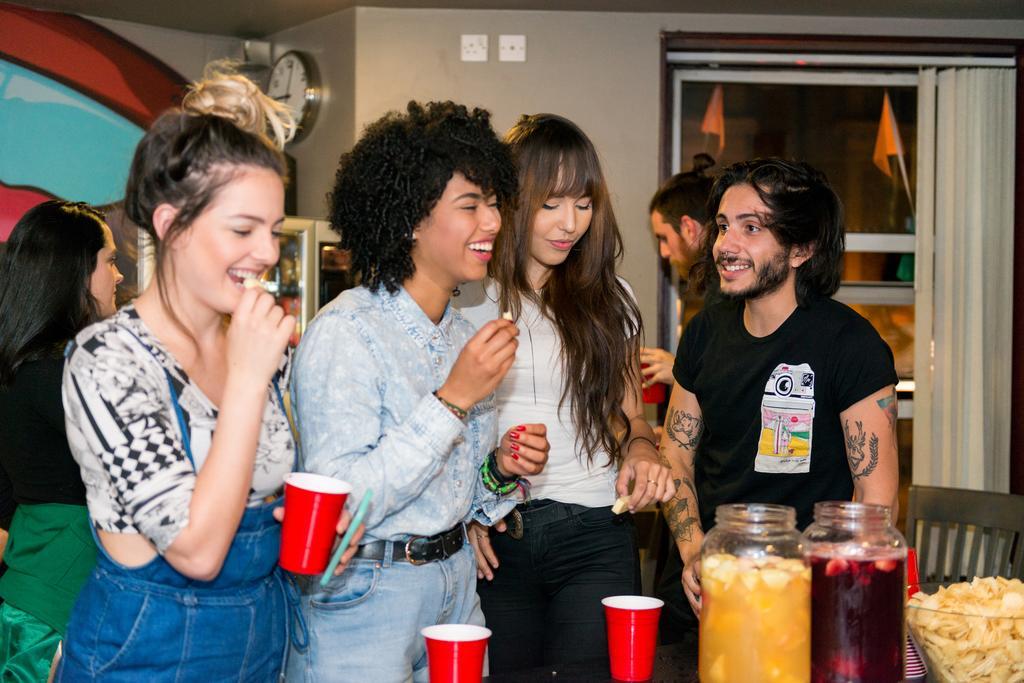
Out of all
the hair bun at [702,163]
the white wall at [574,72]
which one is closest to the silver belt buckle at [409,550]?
the hair bun at [702,163]

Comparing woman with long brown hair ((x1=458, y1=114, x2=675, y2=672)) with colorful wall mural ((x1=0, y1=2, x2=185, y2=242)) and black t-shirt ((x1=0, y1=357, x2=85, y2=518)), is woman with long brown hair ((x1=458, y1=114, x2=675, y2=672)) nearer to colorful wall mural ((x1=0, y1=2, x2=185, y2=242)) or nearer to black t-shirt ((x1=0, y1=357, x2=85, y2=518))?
black t-shirt ((x1=0, y1=357, x2=85, y2=518))

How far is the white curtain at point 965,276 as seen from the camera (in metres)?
5.09

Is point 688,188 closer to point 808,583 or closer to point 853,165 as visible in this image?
point 853,165

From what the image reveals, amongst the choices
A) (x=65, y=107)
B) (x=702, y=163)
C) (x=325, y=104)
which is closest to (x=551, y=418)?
(x=702, y=163)

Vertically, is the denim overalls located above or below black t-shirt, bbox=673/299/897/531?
below

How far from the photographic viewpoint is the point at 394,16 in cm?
488

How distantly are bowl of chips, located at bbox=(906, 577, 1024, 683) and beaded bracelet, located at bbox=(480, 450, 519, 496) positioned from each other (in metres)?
0.74

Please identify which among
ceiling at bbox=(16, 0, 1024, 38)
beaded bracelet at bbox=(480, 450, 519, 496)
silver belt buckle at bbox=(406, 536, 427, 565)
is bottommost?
silver belt buckle at bbox=(406, 536, 427, 565)

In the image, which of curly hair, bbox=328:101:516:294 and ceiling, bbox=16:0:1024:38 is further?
ceiling, bbox=16:0:1024:38

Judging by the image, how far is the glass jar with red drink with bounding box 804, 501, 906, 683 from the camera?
1350mm

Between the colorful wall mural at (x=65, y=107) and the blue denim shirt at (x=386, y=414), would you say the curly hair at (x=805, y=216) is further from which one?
the colorful wall mural at (x=65, y=107)

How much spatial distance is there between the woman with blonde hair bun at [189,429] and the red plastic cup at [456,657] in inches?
11.8

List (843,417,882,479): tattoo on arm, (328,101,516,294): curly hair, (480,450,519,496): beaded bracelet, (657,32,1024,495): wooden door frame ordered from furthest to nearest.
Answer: (657,32,1024,495): wooden door frame
(843,417,882,479): tattoo on arm
(480,450,519,496): beaded bracelet
(328,101,516,294): curly hair

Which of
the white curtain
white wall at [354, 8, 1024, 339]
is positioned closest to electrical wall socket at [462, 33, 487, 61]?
white wall at [354, 8, 1024, 339]
